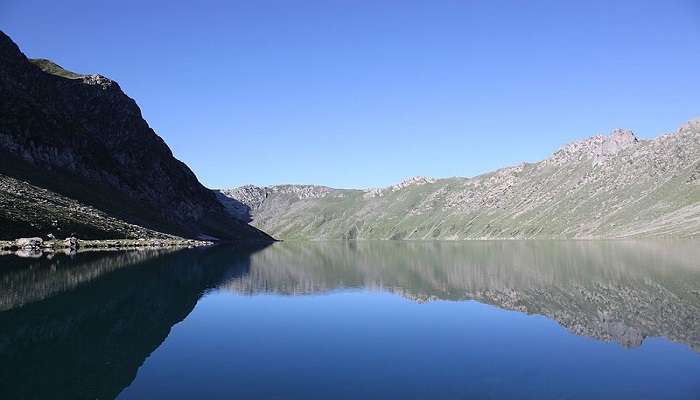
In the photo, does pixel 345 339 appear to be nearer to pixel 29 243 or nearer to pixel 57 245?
pixel 29 243

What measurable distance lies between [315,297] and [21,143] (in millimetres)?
139698

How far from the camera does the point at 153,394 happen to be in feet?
79.3

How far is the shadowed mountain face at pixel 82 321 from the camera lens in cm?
2603

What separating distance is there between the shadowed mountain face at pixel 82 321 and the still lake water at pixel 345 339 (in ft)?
0.54

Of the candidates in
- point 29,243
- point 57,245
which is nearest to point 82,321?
point 29,243

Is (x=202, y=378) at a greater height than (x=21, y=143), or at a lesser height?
lesser

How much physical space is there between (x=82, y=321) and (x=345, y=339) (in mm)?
20862

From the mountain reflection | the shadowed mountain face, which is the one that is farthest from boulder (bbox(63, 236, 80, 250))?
the mountain reflection

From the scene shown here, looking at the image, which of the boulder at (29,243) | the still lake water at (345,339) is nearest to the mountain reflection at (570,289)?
the still lake water at (345,339)

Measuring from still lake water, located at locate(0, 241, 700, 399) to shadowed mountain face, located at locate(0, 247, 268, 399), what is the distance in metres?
0.16

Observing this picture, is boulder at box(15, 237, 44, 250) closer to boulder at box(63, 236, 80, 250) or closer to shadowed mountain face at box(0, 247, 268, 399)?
boulder at box(63, 236, 80, 250)

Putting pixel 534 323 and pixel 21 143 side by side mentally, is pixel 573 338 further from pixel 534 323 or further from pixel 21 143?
pixel 21 143

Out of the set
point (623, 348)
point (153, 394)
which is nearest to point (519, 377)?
point (623, 348)

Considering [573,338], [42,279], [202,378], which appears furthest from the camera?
[42,279]
